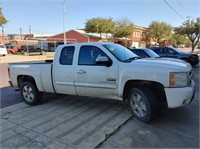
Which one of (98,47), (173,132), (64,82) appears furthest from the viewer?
(64,82)

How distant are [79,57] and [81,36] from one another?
128 feet

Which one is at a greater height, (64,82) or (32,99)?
(64,82)

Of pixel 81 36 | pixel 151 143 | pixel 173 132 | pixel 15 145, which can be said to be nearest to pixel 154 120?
pixel 173 132

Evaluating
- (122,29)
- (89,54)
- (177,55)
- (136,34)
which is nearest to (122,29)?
(122,29)

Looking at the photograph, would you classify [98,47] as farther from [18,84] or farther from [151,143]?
[18,84]

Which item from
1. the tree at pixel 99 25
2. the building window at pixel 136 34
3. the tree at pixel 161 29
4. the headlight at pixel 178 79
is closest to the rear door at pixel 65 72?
the headlight at pixel 178 79

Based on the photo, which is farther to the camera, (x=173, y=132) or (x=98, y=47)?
(x=98, y=47)

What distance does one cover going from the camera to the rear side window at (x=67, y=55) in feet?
16.4

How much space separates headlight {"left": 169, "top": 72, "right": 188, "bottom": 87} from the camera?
12.1ft

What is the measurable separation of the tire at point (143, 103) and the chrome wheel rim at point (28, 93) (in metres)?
3.07

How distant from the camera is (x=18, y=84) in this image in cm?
600

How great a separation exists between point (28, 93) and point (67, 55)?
182 cm

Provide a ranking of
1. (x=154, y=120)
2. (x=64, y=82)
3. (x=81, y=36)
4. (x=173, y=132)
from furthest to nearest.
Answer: (x=81, y=36)
(x=64, y=82)
(x=154, y=120)
(x=173, y=132)

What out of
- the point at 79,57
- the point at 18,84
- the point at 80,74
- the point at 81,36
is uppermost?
the point at 81,36
